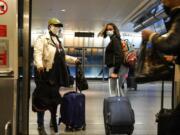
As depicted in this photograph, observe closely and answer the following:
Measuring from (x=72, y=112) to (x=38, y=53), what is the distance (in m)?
1.08

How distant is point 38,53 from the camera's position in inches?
198

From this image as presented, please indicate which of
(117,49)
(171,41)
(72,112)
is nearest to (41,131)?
(72,112)

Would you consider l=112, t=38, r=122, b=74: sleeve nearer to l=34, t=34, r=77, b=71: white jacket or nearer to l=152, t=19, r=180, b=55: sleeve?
l=34, t=34, r=77, b=71: white jacket

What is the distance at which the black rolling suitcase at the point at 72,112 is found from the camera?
18.2 feet

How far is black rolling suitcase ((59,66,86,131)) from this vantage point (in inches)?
219

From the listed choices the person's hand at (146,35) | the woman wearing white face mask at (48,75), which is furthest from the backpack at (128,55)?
the person's hand at (146,35)

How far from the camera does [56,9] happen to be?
14.9 meters

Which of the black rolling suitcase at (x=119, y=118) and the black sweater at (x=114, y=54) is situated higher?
the black sweater at (x=114, y=54)

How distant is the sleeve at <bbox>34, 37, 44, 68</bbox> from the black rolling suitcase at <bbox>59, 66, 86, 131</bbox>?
908 millimetres

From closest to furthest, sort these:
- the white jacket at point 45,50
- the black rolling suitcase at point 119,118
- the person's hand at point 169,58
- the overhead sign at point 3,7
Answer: the overhead sign at point 3,7, the person's hand at point 169,58, the black rolling suitcase at point 119,118, the white jacket at point 45,50

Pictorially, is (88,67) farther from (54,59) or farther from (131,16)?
(54,59)

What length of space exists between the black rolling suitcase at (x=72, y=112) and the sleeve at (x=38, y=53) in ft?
2.98

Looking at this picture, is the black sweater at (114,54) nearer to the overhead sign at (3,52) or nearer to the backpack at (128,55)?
the backpack at (128,55)

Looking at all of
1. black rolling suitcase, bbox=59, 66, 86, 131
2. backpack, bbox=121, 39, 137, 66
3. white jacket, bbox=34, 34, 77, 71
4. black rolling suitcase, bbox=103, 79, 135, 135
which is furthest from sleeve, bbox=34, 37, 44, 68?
backpack, bbox=121, 39, 137, 66
